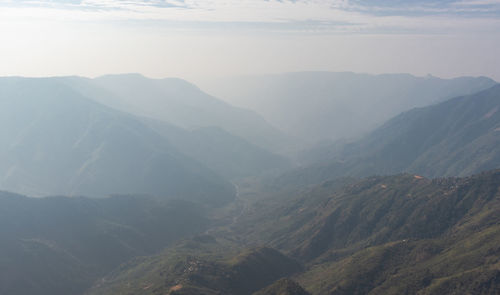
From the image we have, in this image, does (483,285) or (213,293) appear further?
(213,293)

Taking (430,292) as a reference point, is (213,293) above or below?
below

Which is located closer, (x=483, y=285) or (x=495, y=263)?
(x=483, y=285)

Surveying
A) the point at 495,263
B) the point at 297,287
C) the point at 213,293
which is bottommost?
the point at 213,293

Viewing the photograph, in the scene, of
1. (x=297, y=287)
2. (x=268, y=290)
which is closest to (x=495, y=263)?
(x=297, y=287)

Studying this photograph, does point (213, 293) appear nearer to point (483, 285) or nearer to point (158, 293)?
point (158, 293)

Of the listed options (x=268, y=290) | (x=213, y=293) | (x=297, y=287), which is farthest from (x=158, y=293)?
(x=297, y=287)

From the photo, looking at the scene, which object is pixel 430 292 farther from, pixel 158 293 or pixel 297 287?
pixel 158 293

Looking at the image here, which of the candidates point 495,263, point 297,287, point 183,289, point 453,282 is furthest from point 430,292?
point 183,289

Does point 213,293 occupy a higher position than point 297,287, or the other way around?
point 297,287
